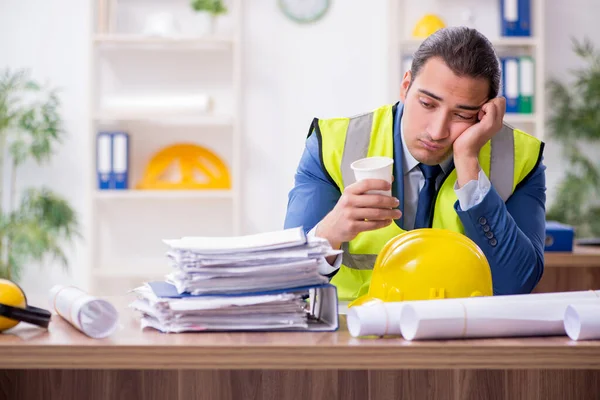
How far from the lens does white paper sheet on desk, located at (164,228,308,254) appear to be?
1.20 m

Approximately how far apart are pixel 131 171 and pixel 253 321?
3469mm

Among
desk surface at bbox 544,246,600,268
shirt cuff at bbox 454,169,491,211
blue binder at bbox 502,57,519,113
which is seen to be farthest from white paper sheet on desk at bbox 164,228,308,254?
blue binder at bbox 502,57,519,113

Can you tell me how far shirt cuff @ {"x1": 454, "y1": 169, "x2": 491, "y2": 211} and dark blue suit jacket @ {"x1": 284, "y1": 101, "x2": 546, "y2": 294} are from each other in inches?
0.8

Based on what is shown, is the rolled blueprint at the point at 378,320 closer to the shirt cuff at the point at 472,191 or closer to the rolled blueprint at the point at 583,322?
the rolled blueprint at the point at 583,322

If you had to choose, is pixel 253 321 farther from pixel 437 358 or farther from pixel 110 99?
pixel 110 99

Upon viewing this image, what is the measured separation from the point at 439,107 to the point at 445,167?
8.3 inches

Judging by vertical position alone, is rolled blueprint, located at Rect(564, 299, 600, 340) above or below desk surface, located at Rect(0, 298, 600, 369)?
above

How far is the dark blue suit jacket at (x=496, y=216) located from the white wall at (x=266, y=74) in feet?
8.62

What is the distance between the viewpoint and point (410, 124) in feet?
5.82

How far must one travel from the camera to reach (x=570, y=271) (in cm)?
315

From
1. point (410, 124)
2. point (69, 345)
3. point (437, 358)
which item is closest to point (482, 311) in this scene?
point (437, 358)

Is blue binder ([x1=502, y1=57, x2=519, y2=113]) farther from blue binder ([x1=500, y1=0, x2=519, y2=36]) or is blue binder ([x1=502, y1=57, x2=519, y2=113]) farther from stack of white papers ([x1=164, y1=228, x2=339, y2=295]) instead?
stack of white papers ([x1=164, y1=228, x2=339, y2=295])

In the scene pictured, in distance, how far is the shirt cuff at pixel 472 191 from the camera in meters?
1.70

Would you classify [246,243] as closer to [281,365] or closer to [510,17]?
[281,365]
